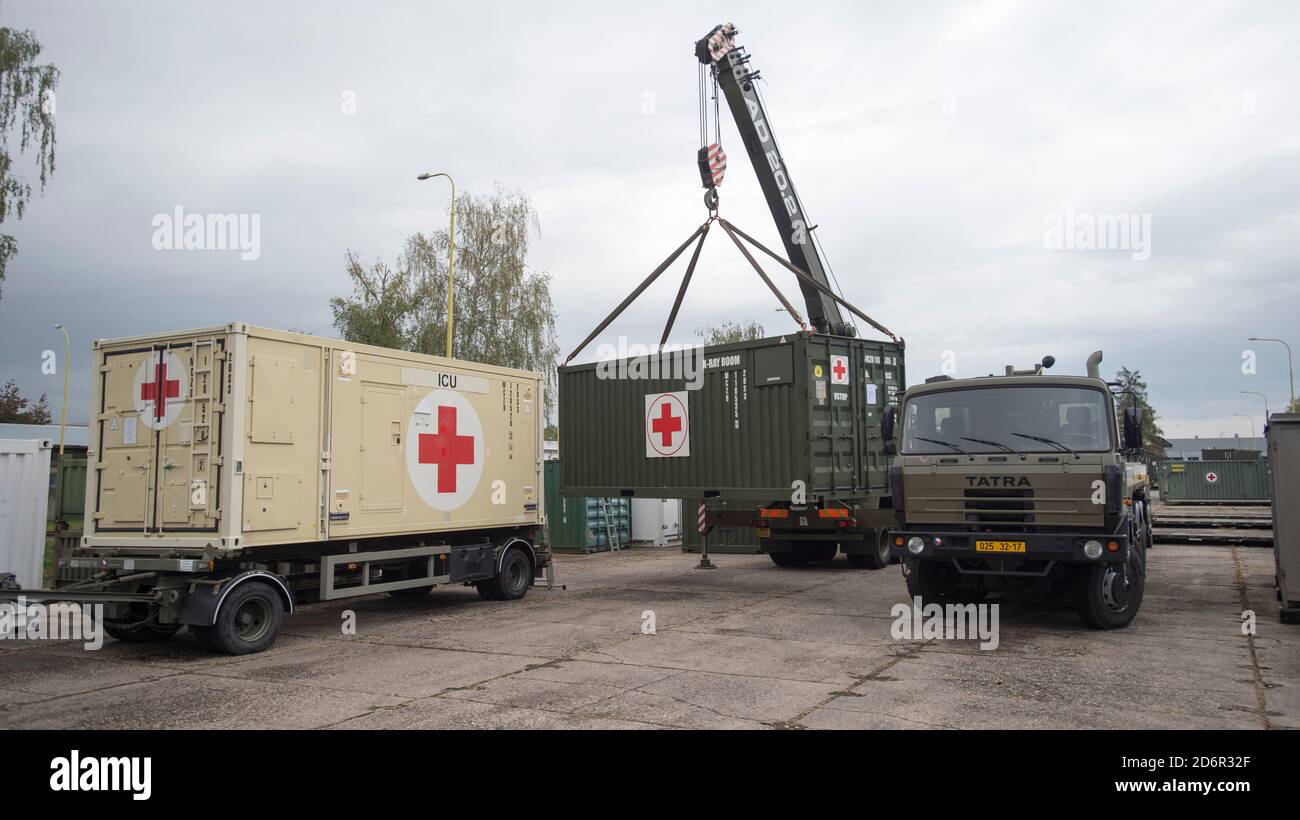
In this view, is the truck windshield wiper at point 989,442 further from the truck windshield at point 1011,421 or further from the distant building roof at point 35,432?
the distant building roof at point 35,432

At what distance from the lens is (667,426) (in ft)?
41.8

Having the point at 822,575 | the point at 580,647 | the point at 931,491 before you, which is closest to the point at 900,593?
the point at 822,575

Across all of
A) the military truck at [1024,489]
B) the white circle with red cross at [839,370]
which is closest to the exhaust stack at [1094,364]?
the military truck at [1024,489]

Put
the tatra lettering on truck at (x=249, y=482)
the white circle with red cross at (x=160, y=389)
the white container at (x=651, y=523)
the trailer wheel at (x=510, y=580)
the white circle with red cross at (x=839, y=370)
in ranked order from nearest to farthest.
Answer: the tatra lettering on truck at (x=249, y=482) → the white circle with red cross at (x=160, y=389) → the trailer wheel at (x=510, y=580) → the white circle with red cross at (x=839, y=370) → the white container at (x=651, y=523)

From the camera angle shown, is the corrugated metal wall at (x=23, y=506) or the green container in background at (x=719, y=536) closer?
the corrugated metal wall at (x=23, y=506)

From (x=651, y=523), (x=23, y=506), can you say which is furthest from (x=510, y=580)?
(x=651, y=523)

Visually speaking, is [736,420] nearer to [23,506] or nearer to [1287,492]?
[1287,492]

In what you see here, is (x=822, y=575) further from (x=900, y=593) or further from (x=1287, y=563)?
(x=1287, y=563)

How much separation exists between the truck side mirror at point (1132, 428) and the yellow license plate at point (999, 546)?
5.12 feet

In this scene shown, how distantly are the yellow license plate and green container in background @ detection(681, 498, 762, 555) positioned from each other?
4879mm

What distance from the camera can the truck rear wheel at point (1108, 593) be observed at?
26.6 feet

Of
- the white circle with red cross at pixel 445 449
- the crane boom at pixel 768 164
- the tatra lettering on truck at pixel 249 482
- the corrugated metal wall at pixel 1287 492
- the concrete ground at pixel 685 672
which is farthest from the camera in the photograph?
the crane boom at pixel 768 164

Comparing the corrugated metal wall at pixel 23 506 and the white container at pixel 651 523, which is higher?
the corrugated metal wall at pixel 23 506

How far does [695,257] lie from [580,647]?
21.4 feet
